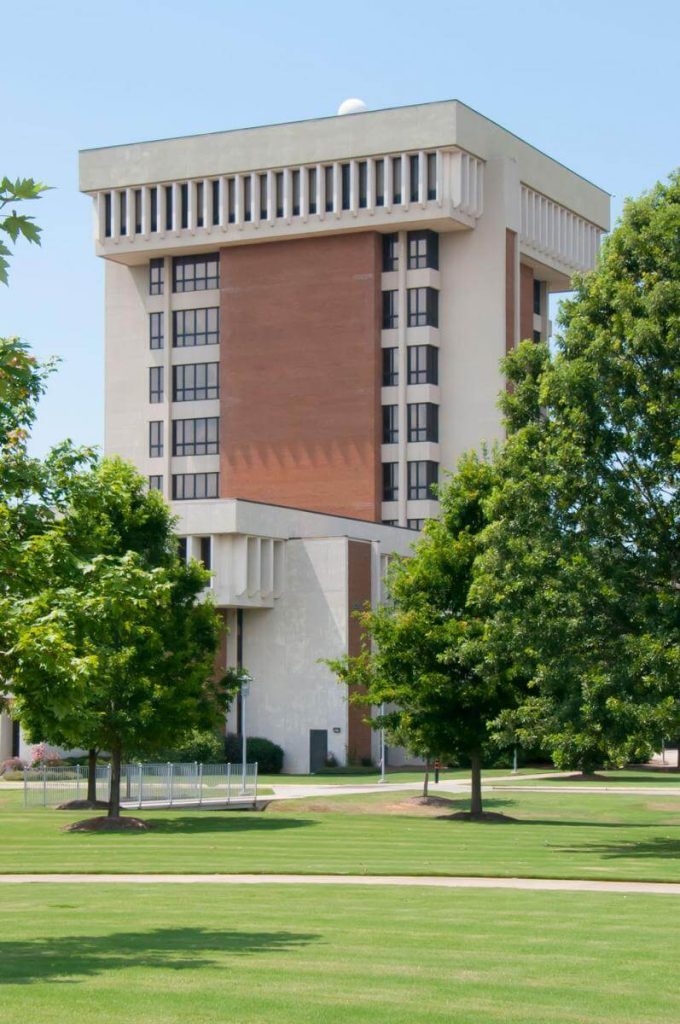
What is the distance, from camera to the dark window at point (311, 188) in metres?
92.3

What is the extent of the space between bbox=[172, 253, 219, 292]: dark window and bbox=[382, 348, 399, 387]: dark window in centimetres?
1252

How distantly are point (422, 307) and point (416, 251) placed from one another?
3382mm

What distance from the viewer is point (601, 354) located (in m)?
30.2

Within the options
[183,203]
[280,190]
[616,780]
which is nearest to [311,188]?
[280,190]

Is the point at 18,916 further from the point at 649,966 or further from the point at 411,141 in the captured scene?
the point at 411,141

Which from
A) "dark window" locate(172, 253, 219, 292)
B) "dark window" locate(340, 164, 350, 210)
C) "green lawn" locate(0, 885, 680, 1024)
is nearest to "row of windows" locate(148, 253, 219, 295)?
"dark window" locate(172, 253, 219, 292)

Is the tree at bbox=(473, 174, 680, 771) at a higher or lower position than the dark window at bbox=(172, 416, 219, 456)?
lower

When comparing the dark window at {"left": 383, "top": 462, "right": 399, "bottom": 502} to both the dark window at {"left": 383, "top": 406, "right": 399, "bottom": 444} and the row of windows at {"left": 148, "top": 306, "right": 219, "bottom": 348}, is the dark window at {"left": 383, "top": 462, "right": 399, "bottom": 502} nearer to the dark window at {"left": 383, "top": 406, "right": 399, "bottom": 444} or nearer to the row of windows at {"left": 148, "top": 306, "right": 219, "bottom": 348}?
the dark window at {"left": 383, "top": 406, "right": 399, "bottom": 444}

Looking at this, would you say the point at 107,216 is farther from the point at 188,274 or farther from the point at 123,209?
the point at 188,274

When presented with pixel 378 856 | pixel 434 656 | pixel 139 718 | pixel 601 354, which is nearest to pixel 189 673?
pixel 139 718

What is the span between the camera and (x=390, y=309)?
91.9 meters

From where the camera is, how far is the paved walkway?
23906 millimetres

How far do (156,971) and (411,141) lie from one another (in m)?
80.2

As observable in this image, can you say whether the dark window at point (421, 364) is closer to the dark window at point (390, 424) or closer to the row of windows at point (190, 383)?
the dark window at point (390, 424)
